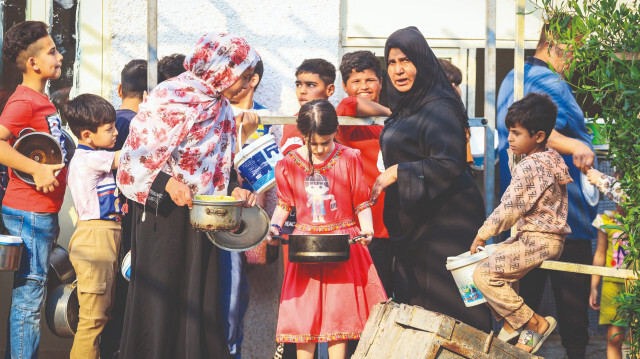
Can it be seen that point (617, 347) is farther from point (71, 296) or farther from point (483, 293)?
point (71, 296)

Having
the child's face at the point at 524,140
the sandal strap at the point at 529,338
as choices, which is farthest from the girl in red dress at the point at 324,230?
the child's face at the point at 524,140

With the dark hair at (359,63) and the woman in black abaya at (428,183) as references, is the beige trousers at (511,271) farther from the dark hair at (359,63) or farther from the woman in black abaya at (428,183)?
the dark hair at (359,63)

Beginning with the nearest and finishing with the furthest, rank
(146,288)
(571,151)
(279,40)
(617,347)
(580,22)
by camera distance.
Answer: (580,22)
(146,288)
(571,151)
(617,347)
(279,40)

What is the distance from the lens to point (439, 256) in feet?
13.7

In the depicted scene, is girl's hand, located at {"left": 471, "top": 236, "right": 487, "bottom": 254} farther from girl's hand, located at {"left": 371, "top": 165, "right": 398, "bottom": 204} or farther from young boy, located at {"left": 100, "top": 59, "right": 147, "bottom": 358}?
young boy, located at {"left": 100, "top": 59, "right": 147, "bottom": 358}

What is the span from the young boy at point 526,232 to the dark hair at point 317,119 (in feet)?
3.39

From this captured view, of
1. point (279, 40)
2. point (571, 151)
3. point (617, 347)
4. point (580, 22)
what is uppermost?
point (279, 40)

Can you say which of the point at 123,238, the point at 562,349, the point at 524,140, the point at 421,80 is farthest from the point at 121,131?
the point at 562,349

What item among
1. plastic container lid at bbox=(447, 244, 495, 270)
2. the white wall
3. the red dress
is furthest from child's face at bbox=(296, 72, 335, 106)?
plastic container lid at bbox=(447, 244, 495, 270)

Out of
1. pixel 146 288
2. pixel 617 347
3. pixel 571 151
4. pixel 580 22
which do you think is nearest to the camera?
pixel 580 22

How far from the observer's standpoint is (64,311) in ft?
A: 15.8

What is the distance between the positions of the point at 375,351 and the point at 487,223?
39.3 inches

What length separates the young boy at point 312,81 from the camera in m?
5.37

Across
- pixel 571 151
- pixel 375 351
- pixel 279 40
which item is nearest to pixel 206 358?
pixel 375 351
